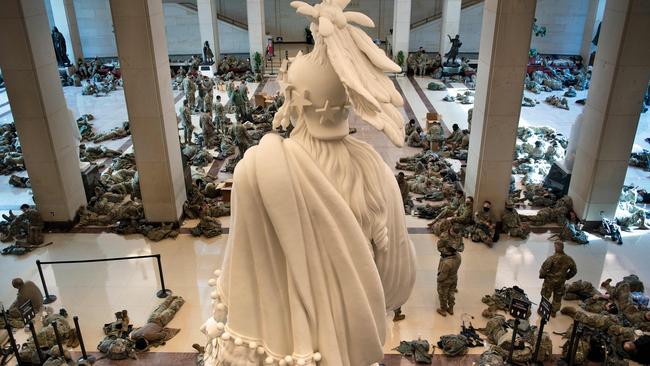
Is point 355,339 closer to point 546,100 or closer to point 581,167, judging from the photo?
point 581,167

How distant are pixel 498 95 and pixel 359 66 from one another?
8.00 meters

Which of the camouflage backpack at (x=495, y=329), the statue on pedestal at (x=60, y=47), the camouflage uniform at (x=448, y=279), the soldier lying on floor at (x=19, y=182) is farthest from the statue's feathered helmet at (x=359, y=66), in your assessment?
the statue on pedestal at (x=60, y=47)

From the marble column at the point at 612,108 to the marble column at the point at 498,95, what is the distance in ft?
5.04

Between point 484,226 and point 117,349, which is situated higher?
point 484,226

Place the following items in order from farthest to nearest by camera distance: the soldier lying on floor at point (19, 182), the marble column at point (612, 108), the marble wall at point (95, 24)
→ 1. the marble wall at point (95, 24)
2. the soldier lying on floor at point (19, 182)
3. the marble column at point (612, 108)

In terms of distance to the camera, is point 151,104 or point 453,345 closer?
point 453,345

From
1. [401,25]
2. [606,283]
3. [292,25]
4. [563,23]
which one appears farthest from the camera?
[292,25]

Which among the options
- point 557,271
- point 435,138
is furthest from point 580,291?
point 435,138

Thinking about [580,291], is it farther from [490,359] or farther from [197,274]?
[197,274]

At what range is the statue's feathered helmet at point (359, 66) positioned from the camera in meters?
2.78

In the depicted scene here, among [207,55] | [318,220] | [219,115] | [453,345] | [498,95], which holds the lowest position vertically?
[453,345]

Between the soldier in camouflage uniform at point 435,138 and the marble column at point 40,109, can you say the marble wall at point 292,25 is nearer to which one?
the soldier in camouflage uniform at point 435,138

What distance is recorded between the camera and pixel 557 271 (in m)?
8.20

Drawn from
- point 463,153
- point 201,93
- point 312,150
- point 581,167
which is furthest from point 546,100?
point 312,150
